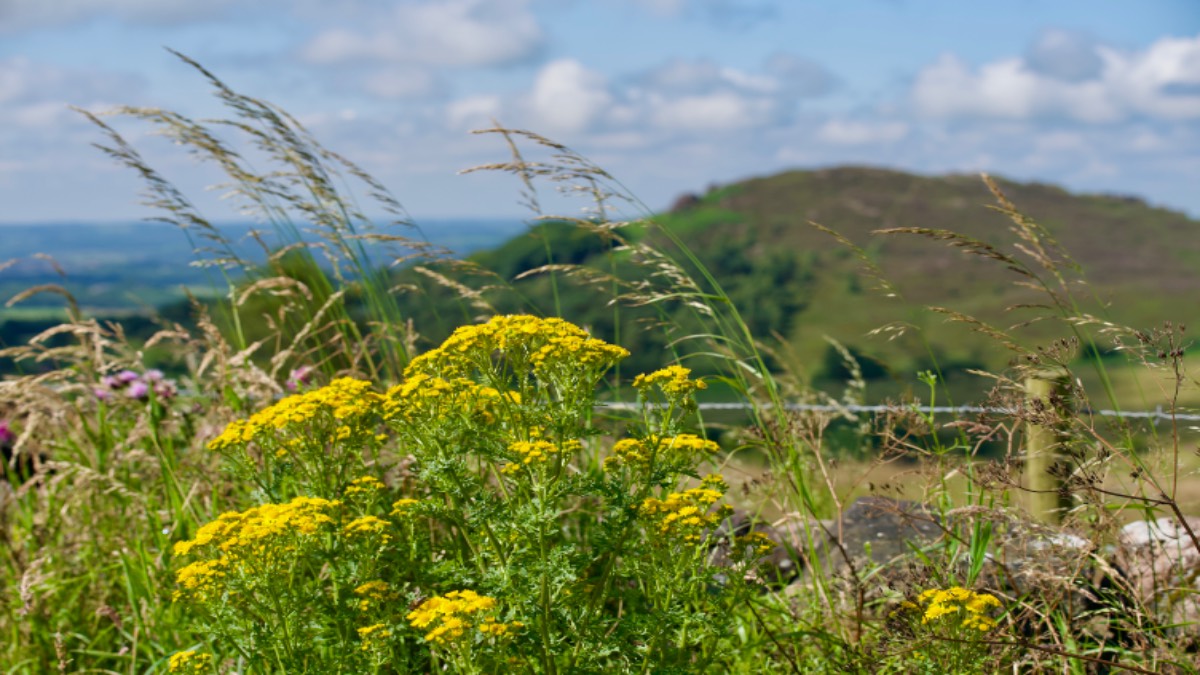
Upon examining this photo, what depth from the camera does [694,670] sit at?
249cm

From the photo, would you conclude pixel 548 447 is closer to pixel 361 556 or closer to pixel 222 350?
pixel 361 556

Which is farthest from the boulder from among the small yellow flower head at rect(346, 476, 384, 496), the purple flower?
the purple flower

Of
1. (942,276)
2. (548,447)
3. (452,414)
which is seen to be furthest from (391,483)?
(942,276)

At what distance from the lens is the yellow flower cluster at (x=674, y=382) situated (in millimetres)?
2391

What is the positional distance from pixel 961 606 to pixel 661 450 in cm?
76

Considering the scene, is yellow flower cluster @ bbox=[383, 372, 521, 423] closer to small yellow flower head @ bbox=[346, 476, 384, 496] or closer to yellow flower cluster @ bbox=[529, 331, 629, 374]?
yellow flower cluster @ bbox=[529, 331, 629, 374]

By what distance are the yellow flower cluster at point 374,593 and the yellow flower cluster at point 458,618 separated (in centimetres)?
32

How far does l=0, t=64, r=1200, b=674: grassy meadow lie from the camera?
2314 millimetres

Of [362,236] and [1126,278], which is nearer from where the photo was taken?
[362,236]

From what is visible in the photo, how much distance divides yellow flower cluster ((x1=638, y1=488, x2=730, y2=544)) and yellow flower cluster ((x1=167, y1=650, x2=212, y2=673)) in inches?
43.7

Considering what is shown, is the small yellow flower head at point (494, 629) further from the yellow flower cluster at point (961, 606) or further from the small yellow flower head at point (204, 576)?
the yellow flower cluster at point (961, 606)

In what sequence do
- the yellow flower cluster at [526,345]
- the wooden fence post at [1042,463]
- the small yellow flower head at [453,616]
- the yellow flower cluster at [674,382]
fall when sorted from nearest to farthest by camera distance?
the small yellow flower head at [453,616] < the yellow flower cluster at [526,345] < the yellow flower cluster at [674,382] < the wooden fence post at [1042,463]

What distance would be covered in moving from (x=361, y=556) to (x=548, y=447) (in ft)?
2.16

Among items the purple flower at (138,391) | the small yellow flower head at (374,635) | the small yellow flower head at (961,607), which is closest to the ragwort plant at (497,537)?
the small yellow flower head at (374,635)
